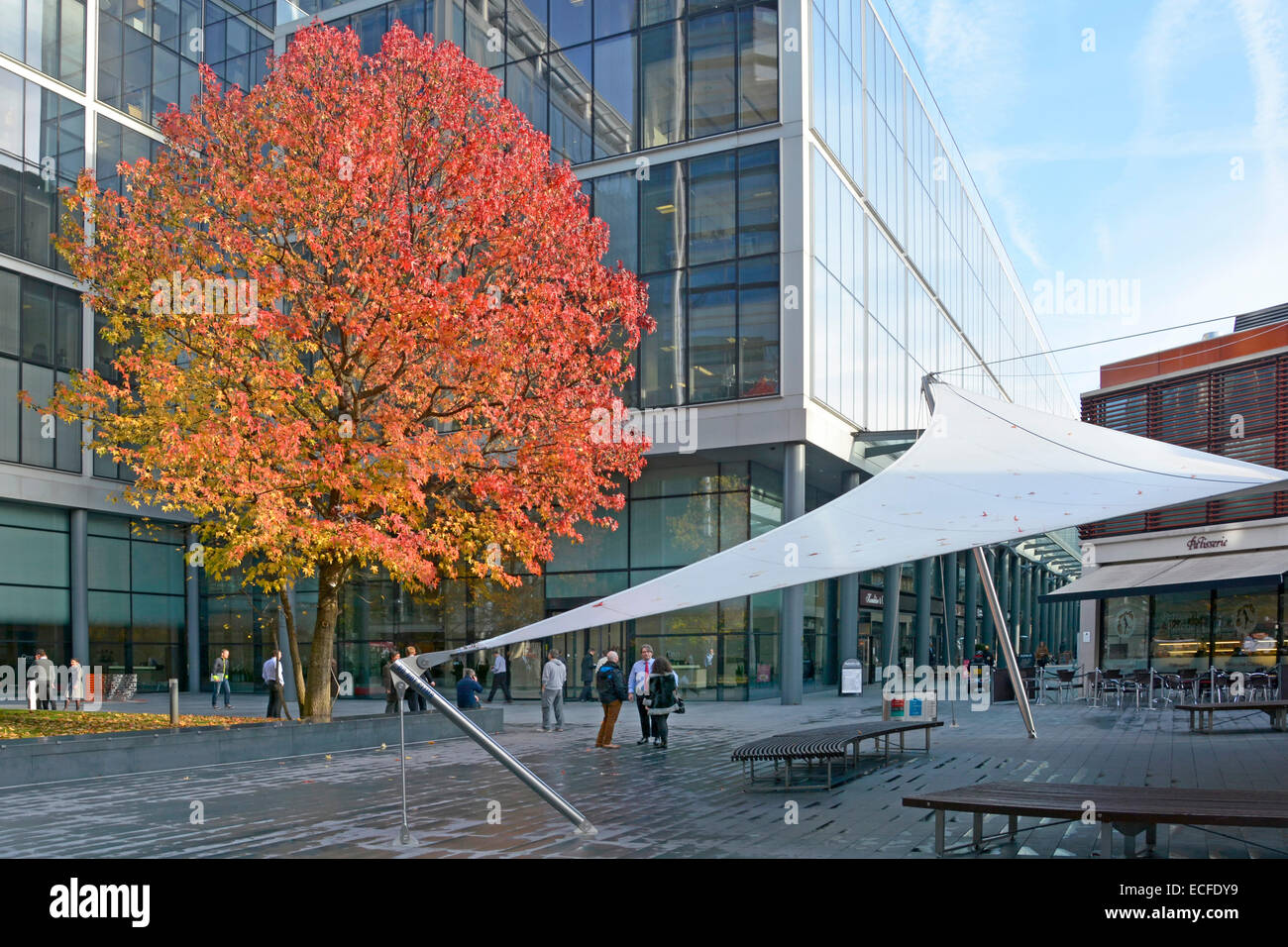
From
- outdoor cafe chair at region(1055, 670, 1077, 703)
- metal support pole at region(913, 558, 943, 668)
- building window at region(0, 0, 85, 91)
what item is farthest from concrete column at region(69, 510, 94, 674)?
outdoor cafe chair at region(1055, 670, 1077, 703)

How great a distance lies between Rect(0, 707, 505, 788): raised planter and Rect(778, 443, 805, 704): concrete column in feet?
38.4

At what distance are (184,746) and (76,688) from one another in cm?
1473

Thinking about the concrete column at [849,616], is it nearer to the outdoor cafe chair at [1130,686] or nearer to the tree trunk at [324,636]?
the outdoor cafe chair at [1130,686]

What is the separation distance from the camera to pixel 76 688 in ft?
88.0

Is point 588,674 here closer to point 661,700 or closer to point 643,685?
point 643,685

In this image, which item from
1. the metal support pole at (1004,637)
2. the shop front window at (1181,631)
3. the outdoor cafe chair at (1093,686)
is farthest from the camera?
the shop front window at (1181,631)

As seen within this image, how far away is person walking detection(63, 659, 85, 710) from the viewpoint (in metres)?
26.5

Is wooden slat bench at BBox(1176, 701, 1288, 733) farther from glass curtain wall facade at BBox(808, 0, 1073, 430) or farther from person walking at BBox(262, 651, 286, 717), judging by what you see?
person walking at BBox(262, 651, 286, 717)

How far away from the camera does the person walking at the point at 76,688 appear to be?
86.9 ft

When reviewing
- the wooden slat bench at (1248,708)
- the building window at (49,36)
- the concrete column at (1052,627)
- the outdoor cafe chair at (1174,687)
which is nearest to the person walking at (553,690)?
the wooden slat bench at (1248,708)

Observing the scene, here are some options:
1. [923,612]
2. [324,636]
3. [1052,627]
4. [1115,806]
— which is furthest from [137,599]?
[1052,627]

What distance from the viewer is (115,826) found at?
9.73 metres

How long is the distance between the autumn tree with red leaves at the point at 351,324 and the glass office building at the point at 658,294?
1114cm
